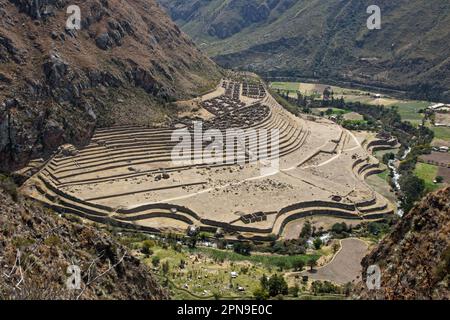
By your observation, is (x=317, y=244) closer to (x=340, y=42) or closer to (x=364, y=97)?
(x=364, y=97)

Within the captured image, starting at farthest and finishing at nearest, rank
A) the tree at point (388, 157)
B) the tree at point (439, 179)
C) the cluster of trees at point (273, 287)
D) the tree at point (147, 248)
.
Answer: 1. the tree at point (388, 157)
2. the tree at point (439, 179)
3. the tree at point (147, 248)
4. the cluster of trees at point (273, 287)

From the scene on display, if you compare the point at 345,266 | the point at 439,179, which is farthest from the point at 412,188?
the point at 345,266

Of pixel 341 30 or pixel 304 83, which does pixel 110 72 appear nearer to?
pixel 304 83

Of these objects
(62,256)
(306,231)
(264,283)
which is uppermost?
(62,256)

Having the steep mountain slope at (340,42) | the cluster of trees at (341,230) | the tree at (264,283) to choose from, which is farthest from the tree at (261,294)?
the steep mountain slope at (340,42)

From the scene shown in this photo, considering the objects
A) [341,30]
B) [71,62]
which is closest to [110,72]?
[71,62]

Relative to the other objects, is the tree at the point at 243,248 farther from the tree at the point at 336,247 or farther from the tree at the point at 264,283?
the tree at the point at 336,247
